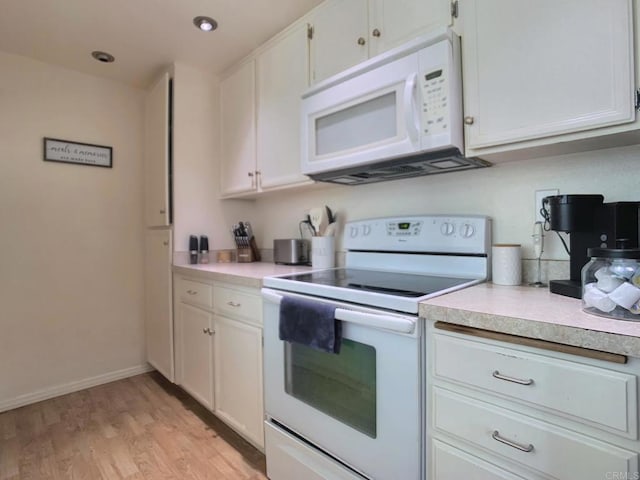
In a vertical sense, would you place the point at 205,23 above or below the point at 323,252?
above

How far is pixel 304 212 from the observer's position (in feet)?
7.52

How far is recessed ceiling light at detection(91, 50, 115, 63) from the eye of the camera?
2.22 m

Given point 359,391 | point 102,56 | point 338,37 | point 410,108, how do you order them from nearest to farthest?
point 359,391, point 410,108, point 338,37, point 102,56

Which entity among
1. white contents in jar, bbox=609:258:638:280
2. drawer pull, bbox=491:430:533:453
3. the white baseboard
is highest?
white contents in jar, bbox=609:258:638:280

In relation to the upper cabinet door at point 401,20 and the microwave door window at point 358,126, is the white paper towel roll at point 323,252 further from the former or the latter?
the upper cabinet door at point 401,20

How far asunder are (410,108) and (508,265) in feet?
2.28

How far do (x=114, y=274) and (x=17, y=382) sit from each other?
877 mm

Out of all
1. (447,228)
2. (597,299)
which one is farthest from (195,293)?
(597,299)

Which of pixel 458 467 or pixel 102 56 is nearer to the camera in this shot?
pixel 458 467

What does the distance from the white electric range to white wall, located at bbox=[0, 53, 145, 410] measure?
176 cm

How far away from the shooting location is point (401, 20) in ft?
4.57

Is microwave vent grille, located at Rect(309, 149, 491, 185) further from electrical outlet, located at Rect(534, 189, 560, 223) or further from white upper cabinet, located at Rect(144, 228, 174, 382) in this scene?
white upper cabinet, located at Rect(144, 228, 174, 382)

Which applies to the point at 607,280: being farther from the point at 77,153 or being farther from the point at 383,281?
the point at 77,153

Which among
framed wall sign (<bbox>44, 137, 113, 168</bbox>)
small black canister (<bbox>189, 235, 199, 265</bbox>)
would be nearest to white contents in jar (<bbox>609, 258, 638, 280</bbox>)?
small black canister (<bbox>189, 235, 199, 265</bbox>)
